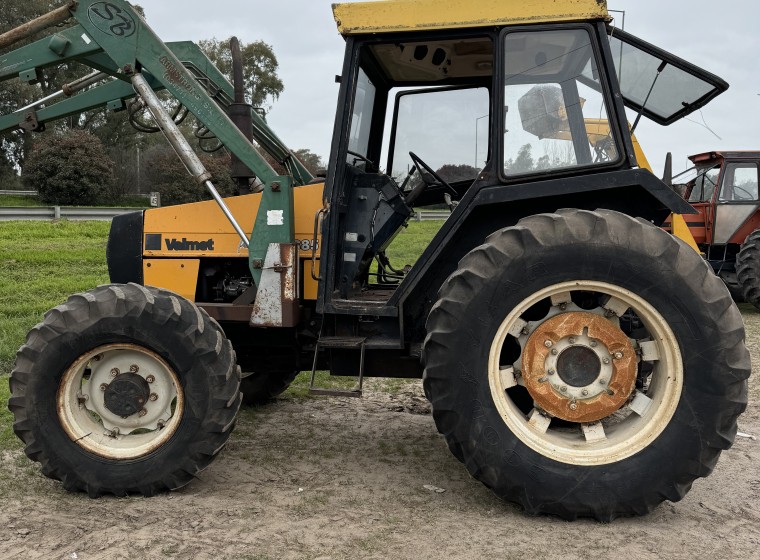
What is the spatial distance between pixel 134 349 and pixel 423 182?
219 centimetres

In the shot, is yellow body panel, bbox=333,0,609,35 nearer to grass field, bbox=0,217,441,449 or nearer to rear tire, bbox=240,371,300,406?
grass field, bbox=0,217,441,449

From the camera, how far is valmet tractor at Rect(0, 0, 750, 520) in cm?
333

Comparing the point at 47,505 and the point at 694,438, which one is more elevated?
the point at 694,438

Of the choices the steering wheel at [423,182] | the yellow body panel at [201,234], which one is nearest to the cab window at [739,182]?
the steering wheel at [423,182]

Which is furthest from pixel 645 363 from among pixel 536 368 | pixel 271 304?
pixel 271 304

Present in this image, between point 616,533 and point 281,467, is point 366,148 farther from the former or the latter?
point 616,533

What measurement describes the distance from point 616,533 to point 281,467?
1967 millimetres

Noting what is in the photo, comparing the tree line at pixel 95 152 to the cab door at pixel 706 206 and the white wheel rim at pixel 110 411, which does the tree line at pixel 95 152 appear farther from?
the white wheel rim at pixel 110 411

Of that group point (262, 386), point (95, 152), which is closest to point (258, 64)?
point (95, 152)

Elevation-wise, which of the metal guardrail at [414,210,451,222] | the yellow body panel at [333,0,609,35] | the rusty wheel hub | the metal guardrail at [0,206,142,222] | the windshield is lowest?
the rusty wheel hub

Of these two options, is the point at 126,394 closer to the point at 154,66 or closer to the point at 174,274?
the point at 174,274

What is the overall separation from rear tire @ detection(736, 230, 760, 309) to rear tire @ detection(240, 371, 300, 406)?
856 centimetres

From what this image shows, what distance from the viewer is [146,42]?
4086 millimetres

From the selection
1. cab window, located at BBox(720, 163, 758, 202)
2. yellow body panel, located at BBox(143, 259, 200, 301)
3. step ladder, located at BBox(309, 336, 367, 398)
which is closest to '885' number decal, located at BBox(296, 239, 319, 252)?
step ladder, located at BBox(309, 336, 367, 398)
